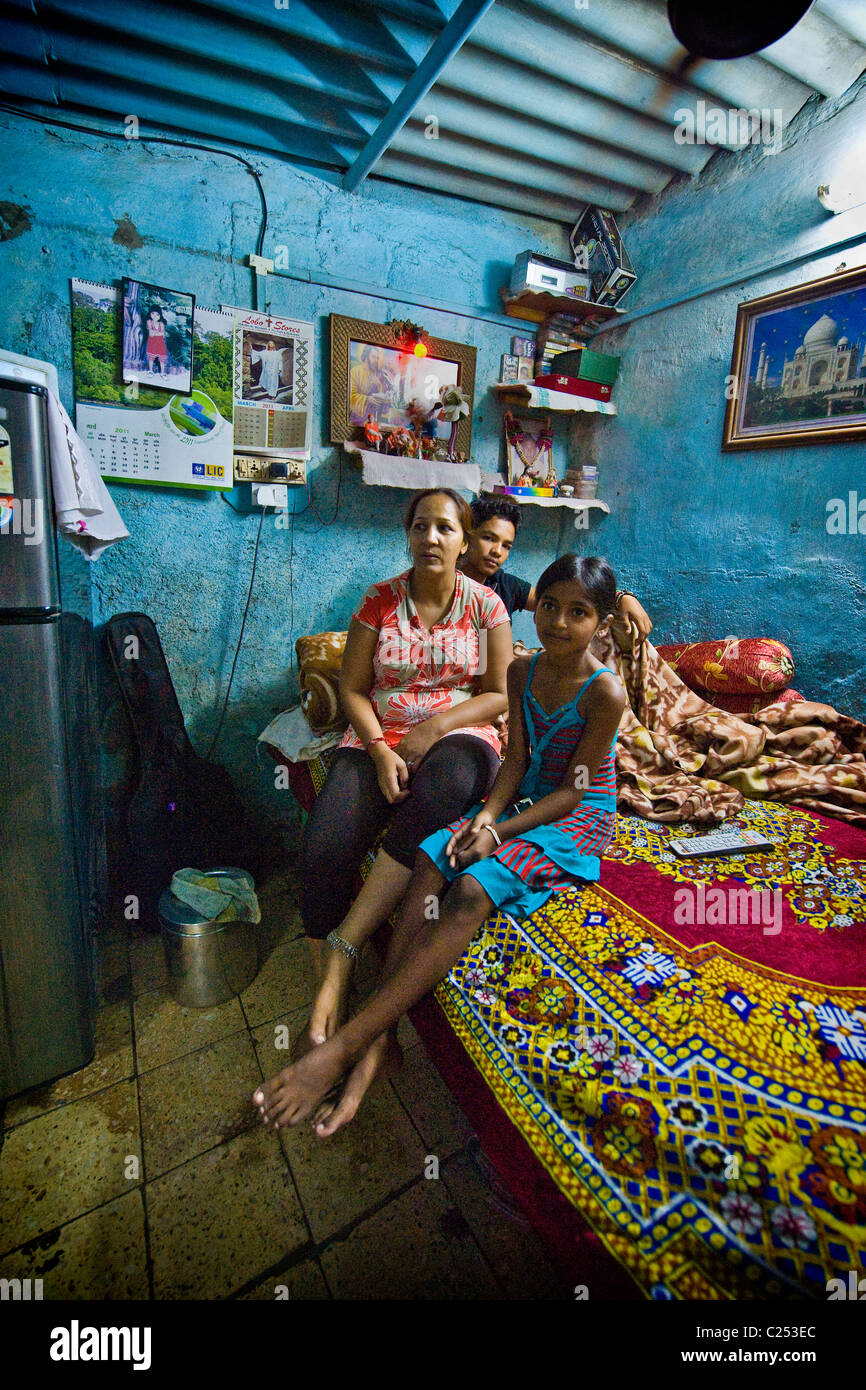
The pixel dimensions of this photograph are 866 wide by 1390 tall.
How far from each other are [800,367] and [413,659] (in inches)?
82.9

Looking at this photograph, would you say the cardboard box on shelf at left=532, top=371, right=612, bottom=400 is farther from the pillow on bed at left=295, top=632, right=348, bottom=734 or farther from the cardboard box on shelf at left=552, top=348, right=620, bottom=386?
the pillow on bed at left=295, top=632, right=348, bottom=734

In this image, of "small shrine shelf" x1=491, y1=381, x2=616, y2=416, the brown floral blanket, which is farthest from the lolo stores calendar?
the brown floral blanket

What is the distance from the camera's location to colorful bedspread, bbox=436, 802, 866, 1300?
76 cm

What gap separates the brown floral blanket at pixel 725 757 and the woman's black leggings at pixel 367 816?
65cm

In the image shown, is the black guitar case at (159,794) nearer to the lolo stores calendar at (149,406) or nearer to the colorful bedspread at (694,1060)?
the lolo stores calendar at (149,406)

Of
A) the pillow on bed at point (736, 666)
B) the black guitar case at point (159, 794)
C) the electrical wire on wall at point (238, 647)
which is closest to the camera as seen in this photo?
the black guitar case at point (159, 794)

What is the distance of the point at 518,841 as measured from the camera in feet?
4.64

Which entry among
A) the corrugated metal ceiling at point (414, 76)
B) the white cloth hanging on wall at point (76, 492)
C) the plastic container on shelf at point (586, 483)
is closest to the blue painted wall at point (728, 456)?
the plastic container on shelf at point (586, 483)

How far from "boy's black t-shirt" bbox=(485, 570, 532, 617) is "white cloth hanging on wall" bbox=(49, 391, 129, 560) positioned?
1.60 meters

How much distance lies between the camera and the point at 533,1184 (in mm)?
956

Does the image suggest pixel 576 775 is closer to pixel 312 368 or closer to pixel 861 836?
pixel 861 836

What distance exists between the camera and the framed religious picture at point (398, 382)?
104 inches
